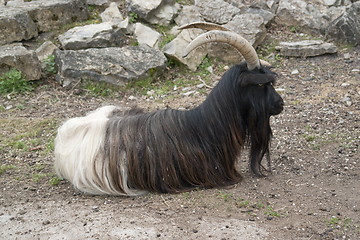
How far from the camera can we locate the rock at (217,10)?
417 inches

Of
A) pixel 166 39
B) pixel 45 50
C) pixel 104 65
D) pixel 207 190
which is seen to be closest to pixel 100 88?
pixel 104 65

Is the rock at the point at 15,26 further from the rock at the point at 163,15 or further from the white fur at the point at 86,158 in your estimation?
the white fur at the point at 86,158

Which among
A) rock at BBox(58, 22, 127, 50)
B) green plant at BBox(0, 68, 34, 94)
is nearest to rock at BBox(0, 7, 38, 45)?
rock at BBox(58, 22, 127, 50)

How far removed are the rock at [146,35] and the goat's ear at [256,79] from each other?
4.57 meters

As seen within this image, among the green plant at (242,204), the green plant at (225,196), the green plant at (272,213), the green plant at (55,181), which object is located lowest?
the green plant at (55,181)

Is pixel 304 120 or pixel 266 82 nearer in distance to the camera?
pixel 266 82

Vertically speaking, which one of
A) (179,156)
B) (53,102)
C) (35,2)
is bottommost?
(53,102)

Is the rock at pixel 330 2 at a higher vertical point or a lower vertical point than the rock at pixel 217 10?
higher

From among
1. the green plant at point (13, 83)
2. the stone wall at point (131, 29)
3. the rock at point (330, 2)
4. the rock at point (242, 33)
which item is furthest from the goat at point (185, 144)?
the rock at point (330, 2)

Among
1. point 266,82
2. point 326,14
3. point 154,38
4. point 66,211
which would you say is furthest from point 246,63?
point 326,14

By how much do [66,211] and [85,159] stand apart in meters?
0.71

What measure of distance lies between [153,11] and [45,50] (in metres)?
2.38

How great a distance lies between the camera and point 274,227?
4695mm

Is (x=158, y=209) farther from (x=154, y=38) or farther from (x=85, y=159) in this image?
(x=154, y=38)
